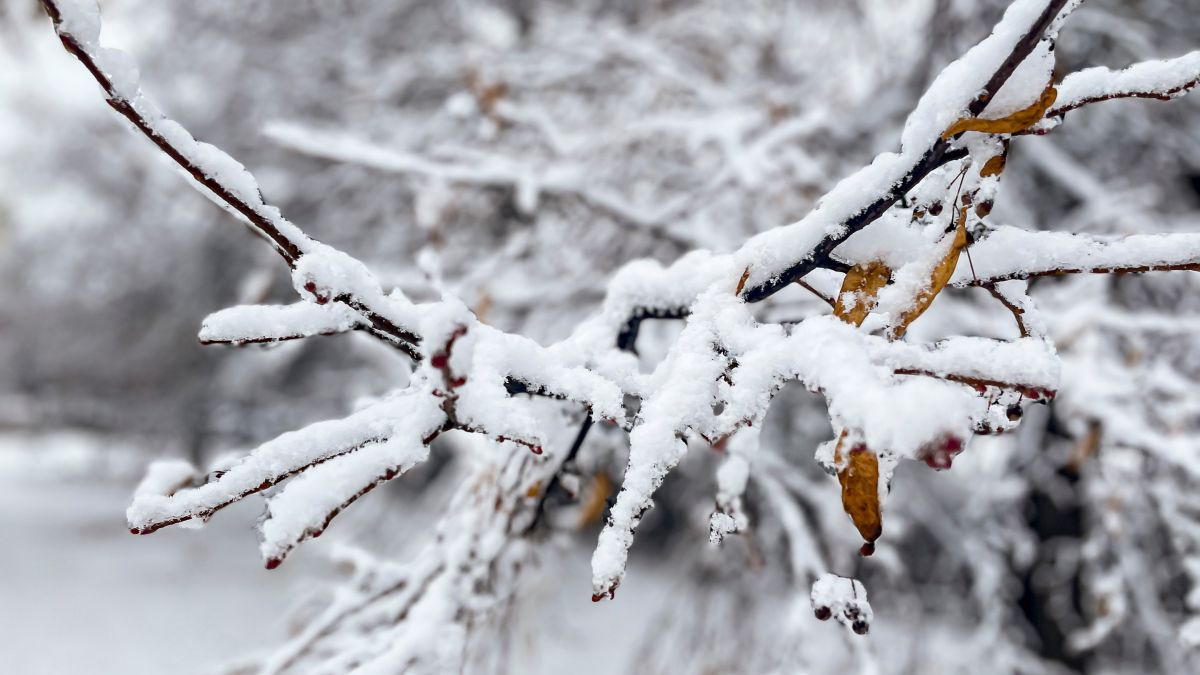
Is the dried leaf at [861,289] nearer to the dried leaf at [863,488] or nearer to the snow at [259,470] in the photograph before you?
the dried leaf at [863,488]

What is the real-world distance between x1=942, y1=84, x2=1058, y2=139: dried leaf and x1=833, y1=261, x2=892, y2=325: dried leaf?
0.11m

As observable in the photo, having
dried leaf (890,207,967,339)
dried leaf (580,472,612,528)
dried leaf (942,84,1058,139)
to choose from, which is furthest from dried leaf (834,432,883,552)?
dried leaf (580,472,612,528)

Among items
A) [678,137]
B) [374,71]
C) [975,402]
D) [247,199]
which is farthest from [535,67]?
[975,402]

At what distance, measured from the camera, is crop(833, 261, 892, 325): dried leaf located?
21.0 inches

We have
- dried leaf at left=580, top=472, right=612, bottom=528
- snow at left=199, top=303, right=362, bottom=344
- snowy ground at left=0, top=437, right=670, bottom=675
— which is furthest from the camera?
snowy ground at left=0, top=437, right=670, bottom=675

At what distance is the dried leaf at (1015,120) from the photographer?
47cm

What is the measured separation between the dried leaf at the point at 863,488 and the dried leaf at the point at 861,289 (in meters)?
0.12

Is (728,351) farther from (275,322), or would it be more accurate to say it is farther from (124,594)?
(124,594)

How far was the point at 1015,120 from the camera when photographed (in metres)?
0.48

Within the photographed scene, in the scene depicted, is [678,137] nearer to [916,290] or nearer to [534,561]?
[534,561]

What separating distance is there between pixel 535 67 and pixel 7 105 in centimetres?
615

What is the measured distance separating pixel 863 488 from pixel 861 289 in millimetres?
166

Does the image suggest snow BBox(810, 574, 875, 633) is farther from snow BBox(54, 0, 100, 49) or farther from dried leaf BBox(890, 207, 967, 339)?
snow BBox(54, 0, 100, 49)

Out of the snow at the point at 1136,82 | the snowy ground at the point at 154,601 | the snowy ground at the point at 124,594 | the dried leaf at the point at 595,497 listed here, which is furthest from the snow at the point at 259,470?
the snowy ground at the point at 124,594
